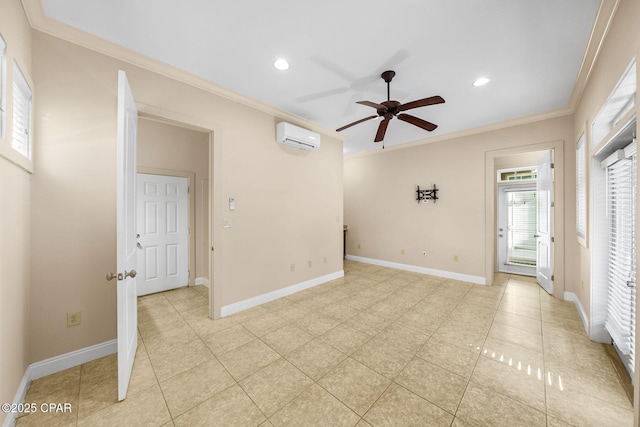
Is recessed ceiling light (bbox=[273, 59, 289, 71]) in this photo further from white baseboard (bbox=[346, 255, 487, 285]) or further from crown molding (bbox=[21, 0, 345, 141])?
white baseboard (bbox=[346, 255, 487, 285])

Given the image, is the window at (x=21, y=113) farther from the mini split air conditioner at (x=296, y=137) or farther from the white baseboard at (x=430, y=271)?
the white baseboard at (x=430, y=271)

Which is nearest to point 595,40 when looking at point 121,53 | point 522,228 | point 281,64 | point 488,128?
point 488,128

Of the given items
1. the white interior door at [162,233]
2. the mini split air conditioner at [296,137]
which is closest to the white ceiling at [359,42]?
the mini split air conditioner at [296,137]

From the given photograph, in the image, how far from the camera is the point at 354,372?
1.94 m

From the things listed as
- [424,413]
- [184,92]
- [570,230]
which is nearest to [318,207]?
[184,92]

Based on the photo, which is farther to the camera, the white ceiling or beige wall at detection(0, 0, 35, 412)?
the white ceiling

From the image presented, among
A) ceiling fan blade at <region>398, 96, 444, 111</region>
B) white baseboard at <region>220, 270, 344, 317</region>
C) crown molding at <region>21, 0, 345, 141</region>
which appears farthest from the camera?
white baseboard at <region>220, 270, 344, 317</region>

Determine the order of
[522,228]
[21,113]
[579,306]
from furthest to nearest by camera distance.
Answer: [522,228]
[579,306]
[21,113]

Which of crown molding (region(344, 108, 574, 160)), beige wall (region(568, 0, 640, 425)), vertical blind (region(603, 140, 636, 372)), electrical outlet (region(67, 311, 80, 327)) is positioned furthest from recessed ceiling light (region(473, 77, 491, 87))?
electrical outlet (region(67, 311, 80, 327))

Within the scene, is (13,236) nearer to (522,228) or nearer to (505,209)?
(505,209)

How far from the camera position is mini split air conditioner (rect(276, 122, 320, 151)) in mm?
3450

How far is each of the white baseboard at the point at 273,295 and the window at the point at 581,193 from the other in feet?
11.4

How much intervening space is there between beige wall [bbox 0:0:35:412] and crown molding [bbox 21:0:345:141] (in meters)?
0.10

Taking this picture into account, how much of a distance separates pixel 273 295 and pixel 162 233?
2145 mm
